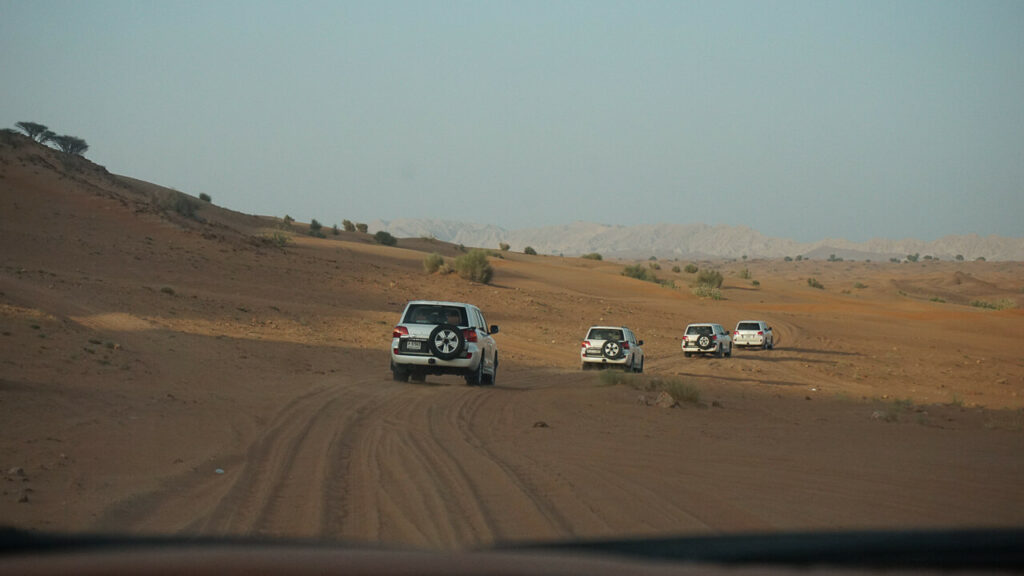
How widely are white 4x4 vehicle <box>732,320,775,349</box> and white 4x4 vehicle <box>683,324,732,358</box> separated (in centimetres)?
446

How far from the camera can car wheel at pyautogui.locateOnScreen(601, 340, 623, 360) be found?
27719 mm

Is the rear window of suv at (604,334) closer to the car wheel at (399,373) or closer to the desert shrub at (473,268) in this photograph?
the car wheel at (399,373)

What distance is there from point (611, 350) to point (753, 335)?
16037 mm

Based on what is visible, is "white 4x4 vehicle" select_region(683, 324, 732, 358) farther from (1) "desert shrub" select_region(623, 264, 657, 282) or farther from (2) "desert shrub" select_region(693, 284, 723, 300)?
(1) "desert shrub" select_region(623, 264, 657, 282)

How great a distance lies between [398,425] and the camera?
13.6 m

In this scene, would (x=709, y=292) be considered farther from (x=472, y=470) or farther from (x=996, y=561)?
(x=996, y=561)

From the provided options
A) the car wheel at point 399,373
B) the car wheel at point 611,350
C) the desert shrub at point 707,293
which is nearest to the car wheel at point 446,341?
the car wheel at point 399,373

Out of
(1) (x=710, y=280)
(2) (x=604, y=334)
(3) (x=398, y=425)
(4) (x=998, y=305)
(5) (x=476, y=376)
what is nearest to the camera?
(3) (x=398, y=425)

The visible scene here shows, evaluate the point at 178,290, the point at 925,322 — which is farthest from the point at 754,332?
the point at 178,290

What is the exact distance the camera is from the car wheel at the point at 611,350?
90.9ft

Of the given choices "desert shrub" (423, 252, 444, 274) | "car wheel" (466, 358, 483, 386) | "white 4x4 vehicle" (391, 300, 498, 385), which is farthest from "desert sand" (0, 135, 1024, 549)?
"desert shrub" (423, 252, 444, 274)

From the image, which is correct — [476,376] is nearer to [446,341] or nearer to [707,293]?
[446,341]

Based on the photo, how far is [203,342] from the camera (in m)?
24.2

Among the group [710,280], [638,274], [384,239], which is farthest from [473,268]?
[384,239]
